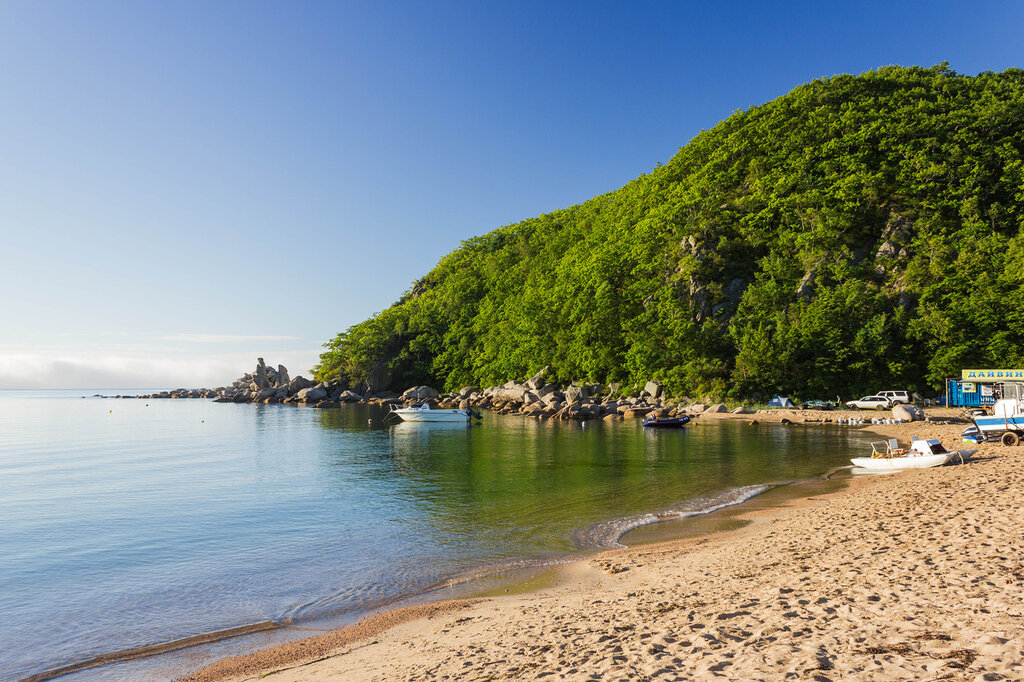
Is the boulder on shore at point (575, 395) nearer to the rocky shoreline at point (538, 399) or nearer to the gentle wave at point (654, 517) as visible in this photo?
the rocky shoreline at point (538, 399)

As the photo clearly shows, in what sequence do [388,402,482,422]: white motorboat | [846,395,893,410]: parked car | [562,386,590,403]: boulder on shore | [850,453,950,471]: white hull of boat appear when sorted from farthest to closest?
[562,386,590,403]: boulder on shore, [388,402,482,422]: white motorboat, [846,395,893,410]: parked car, [850,453,950,471]: white hull of boat

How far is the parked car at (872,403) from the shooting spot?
60.0m

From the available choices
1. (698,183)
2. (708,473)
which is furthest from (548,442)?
(698,183)

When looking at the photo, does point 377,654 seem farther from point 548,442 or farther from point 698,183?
point 698,183

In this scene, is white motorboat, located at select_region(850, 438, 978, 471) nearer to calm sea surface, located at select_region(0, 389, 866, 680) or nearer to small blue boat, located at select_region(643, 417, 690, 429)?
calm sea surface, located at select_region(0, 389, 866, 680)

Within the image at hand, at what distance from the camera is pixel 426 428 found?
210 ft

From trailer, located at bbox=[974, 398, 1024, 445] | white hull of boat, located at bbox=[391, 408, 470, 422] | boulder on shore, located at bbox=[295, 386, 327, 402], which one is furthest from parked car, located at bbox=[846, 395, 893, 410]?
boulder on shore, located at bbox=[295, 386, 327, 402]

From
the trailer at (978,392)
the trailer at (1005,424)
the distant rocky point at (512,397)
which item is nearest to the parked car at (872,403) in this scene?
the trailer at (978,392)

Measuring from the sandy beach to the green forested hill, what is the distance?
2370 inches

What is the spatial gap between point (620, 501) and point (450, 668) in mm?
16411

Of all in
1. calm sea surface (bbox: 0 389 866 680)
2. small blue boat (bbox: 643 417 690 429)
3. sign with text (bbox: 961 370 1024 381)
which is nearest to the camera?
calm sea surface (bbox: 0 389 866 680)

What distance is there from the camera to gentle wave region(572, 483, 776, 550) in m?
18.1

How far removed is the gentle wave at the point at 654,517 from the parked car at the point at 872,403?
147ft

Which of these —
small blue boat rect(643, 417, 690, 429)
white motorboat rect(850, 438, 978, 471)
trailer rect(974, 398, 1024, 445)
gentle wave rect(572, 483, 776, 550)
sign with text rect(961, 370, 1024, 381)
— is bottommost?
gentle wave rect(572, 483, 776, 550)
